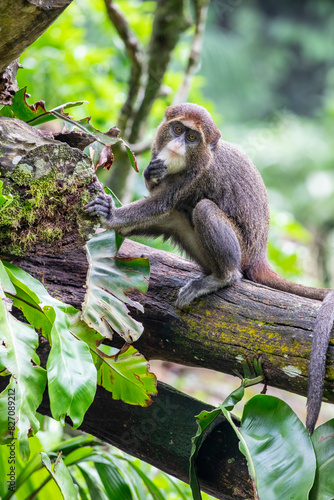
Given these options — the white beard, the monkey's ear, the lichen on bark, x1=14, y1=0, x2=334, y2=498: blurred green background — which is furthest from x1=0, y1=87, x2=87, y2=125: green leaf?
the monkey's ear

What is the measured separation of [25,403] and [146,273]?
1.08m

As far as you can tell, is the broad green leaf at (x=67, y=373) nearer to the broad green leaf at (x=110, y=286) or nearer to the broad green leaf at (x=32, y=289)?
the broad green leaf at (x=32, y=289)

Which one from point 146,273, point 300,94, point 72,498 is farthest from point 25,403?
point 300,94

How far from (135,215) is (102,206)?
401mm

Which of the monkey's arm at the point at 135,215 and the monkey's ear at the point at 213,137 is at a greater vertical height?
the monkey's ear at the point at 213,137

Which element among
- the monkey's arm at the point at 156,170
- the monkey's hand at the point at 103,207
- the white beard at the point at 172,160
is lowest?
the monkey's hand at the point at 103,207

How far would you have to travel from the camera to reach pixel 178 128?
157 inches

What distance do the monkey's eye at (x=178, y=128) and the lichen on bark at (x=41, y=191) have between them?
93 centimetres

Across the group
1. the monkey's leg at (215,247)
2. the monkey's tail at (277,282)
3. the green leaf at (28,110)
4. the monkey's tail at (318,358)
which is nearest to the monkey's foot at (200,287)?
the monkey's leg at (215,247)

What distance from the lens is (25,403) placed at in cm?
236

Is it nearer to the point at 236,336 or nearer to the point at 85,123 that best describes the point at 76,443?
the point at 236,336

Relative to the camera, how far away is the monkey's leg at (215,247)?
3535mm

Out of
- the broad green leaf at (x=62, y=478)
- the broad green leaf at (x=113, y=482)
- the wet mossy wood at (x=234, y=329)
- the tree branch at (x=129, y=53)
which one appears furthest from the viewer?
the tree branch at (x=129, y=53)

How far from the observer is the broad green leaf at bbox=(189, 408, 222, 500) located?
9.33ft
